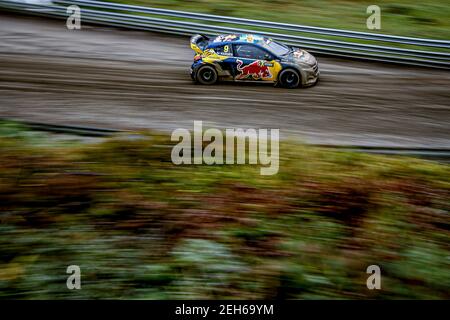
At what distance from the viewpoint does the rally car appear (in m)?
12.0

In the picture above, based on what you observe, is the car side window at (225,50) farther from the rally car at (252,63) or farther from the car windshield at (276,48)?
the car windshield at (276,48)

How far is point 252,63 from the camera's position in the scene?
1213cm

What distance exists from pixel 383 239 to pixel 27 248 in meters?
3.87

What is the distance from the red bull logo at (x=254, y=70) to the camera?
1211 centimetres

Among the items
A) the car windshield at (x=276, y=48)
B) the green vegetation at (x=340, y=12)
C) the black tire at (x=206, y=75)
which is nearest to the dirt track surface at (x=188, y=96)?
the black tire at (x=206, y=75)

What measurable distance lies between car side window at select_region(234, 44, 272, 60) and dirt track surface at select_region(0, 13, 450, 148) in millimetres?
715

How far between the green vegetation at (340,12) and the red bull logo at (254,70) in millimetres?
4442

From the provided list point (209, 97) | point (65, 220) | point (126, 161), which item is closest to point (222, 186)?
point (126, 161)

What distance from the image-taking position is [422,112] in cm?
1088

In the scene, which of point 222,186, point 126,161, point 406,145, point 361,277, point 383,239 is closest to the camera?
point 361,277

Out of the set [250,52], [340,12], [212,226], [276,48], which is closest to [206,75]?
[250,52]

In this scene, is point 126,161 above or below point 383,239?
above
